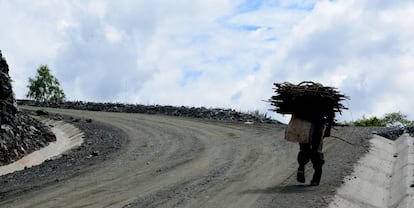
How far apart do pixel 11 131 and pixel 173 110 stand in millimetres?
14487

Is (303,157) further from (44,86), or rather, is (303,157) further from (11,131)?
(44,86)

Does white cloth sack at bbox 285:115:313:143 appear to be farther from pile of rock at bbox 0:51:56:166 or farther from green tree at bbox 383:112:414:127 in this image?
green tree at bbox 383:112:414:127

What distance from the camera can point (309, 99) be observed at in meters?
13.6

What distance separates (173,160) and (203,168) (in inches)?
75.3

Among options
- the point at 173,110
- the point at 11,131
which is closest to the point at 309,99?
the point at 11,131

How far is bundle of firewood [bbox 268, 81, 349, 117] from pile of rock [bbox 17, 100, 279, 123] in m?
17.5

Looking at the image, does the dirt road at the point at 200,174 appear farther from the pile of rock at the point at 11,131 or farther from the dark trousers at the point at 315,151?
the pile of rock at the point at 11,131

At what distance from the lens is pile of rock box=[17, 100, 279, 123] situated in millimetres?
32469

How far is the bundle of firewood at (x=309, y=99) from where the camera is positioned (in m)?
13.5

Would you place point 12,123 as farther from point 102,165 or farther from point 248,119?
point 248,119

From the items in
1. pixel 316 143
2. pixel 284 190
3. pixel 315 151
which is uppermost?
pixel 316 143

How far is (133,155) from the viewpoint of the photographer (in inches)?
783

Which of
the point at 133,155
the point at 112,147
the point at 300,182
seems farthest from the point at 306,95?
the point at 112,147

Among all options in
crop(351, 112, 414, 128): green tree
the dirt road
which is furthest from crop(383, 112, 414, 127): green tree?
the dirt road
